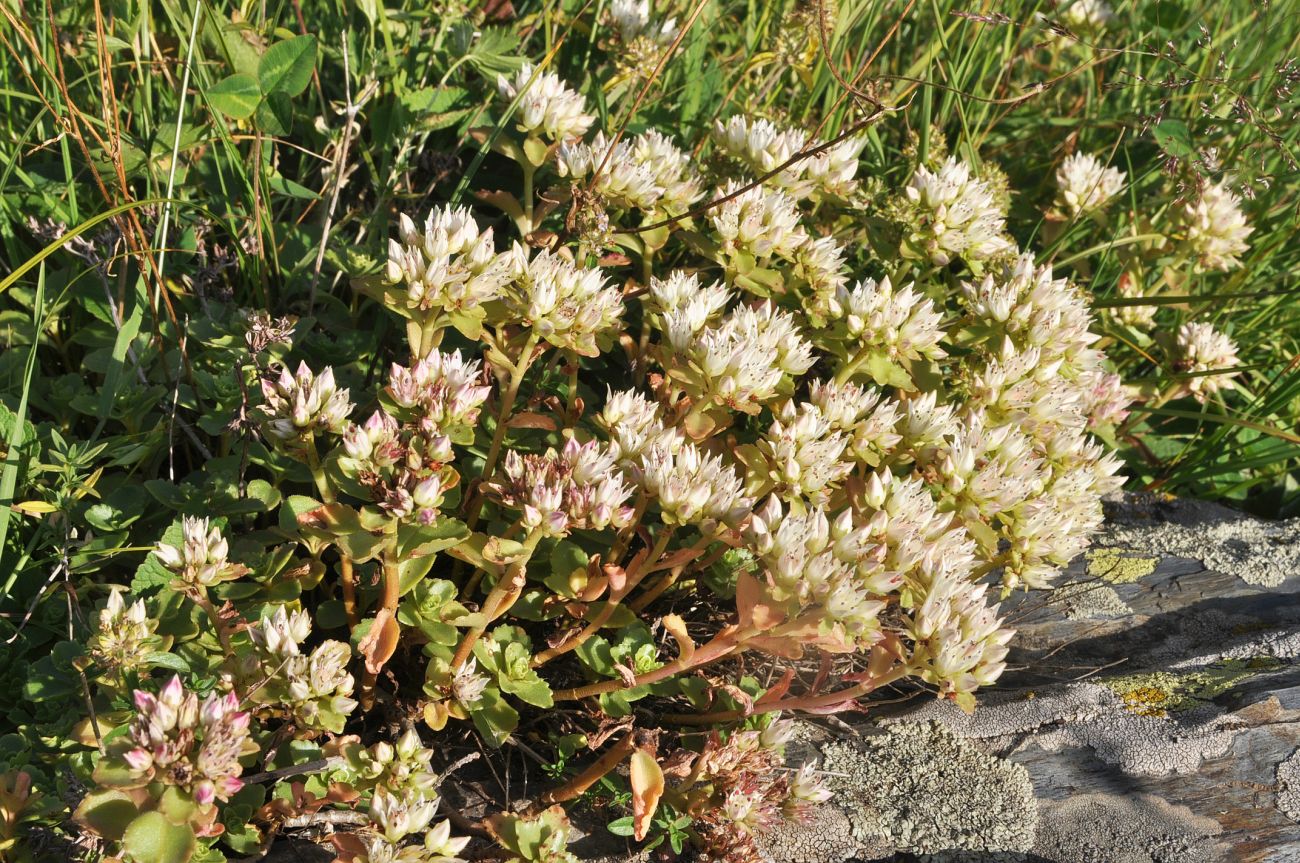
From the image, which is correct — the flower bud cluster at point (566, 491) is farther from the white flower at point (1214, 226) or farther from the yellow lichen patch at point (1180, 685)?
the white flower at point (1214, 226)

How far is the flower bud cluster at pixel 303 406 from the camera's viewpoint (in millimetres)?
1933

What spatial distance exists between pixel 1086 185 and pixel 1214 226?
405 millimetres

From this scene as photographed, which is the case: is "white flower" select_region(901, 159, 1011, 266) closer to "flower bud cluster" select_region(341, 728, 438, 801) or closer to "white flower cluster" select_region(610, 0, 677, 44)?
"white flower cluster" select_region(610, 0, 677, 44)

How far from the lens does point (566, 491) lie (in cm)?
191

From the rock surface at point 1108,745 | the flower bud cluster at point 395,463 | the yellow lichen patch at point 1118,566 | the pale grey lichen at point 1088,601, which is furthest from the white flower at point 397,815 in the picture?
the yellow lichen patch at point 1118,566

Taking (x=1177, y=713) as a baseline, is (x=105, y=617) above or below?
below

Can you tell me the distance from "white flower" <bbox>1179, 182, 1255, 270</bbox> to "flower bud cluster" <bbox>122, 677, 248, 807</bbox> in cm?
298

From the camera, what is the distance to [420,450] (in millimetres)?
1860

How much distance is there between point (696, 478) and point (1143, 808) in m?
1.16

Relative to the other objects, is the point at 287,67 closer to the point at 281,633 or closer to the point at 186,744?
the point at 281,633

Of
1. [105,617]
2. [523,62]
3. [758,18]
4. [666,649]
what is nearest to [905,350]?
[666,649]

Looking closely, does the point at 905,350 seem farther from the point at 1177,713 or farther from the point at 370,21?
the point at 370,21

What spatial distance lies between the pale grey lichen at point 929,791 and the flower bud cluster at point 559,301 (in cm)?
103

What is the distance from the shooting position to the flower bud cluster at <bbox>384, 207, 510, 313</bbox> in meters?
2.05
